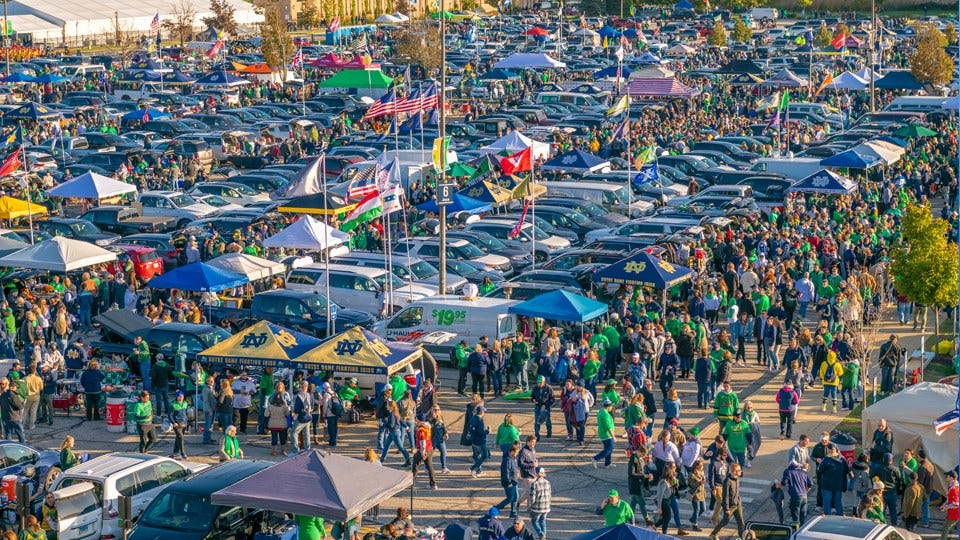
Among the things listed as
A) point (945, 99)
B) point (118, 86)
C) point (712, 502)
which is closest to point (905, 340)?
point (712, 502)

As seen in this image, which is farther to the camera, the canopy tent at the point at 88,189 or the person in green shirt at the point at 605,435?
the canopy tent at the point at 88,189

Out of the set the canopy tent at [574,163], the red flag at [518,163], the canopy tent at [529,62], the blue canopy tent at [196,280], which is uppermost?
the canopy tent at [529,62]

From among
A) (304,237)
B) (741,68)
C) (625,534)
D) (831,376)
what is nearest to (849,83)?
(741,68)

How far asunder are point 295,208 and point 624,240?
7773mm

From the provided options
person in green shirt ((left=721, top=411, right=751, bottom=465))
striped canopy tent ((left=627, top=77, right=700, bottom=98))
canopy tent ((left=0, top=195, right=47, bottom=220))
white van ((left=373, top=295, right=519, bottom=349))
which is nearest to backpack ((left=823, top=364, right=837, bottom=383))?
person in green shirt ((left=721, top=411, right=751, bottom=465))

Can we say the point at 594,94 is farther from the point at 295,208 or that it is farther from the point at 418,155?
the point at 295,208

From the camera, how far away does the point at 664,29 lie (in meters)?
106

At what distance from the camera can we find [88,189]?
39625 millimetres

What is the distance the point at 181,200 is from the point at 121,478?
22683 mm

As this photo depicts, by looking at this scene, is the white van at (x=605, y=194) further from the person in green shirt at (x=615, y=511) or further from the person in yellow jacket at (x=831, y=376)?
the person in green shirt at (x=615, y=511)

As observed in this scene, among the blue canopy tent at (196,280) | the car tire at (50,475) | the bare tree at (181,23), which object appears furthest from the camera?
the bare tree at (181,23)

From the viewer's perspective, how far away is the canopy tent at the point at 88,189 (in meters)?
39.5

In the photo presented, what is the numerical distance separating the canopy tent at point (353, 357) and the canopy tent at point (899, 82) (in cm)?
4343

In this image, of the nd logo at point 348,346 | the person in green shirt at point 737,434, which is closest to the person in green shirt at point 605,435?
the person in green shirt at point 737,434
